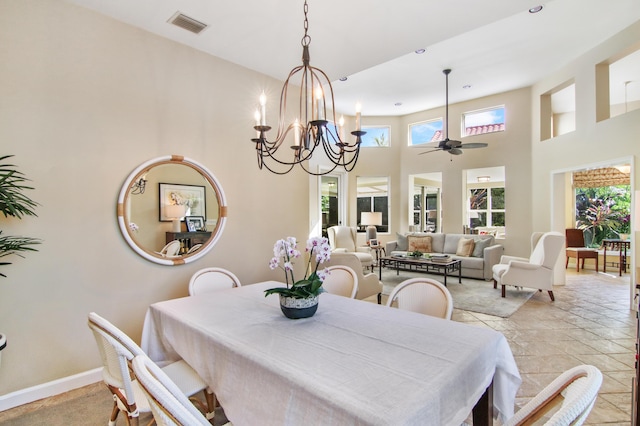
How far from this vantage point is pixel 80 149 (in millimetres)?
2541

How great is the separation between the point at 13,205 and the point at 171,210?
1168 mm

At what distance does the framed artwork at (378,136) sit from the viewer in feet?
27.5

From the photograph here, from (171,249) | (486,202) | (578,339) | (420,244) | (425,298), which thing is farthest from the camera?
(486,202)

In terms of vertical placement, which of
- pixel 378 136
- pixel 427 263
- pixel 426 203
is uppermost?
pixel 378 136

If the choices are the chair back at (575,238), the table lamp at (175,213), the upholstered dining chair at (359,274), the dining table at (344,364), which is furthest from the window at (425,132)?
the dining table at (344,364)

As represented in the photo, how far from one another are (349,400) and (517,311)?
429cm

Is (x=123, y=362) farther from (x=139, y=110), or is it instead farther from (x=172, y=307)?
(x=139, y=110)

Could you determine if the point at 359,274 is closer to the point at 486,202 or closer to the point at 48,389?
the point at 48,389

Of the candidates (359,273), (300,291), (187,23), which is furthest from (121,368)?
(359,273)

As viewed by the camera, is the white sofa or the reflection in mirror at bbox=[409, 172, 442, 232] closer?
the white sofa

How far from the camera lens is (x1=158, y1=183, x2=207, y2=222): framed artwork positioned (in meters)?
2.99

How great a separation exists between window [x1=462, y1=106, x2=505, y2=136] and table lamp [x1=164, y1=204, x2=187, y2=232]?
659cm

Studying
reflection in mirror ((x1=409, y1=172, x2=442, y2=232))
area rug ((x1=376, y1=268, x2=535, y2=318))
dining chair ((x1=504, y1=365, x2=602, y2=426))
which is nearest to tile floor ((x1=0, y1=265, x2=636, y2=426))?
area rug ((x1=376, y1=268, x2=535, y2=318))

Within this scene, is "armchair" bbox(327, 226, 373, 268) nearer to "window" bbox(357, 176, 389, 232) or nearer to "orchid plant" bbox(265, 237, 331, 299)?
"window" bbox(357, 176, 389, 232)
